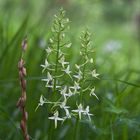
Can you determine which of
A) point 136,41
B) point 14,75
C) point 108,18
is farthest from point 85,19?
point 14,75

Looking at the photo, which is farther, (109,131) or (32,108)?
(32,108)

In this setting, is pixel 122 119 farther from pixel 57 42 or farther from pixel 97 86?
pixel 97 86

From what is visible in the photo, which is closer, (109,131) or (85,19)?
(109,131)

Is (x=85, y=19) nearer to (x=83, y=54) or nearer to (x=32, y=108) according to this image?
(x=32, y=108)

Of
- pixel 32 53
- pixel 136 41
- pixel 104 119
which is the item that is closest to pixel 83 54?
pixel 104 119

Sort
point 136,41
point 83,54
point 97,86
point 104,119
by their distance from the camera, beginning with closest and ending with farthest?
point 83,54 → point 104,119 → point 97,86 → point 136,41

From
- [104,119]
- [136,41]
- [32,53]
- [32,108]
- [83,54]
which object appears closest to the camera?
[83,54]

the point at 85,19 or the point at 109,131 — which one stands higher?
the point at 85,19

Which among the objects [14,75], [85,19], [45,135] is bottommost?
[45,135]

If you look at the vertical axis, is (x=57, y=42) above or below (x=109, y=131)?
above
